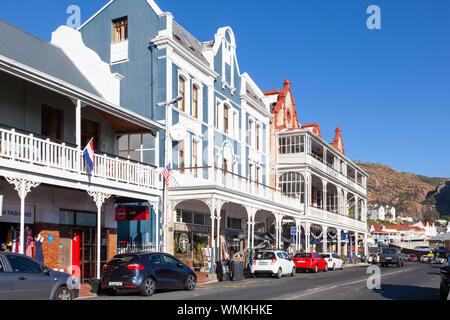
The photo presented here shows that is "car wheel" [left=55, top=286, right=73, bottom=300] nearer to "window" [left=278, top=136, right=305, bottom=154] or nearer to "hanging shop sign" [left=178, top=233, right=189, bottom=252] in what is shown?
"hanging shop sign" [left=178, top=233, right=189, bottom=252]

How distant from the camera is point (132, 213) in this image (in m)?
25.4

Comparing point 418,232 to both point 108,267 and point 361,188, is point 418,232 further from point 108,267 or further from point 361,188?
point 108,267

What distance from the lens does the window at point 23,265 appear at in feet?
42.6

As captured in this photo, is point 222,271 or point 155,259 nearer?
point 155,259

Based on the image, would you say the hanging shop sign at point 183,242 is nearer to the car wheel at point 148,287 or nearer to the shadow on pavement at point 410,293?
the car wheel at point 148,287

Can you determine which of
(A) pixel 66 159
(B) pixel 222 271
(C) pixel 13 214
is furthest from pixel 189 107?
(C) pixel 13 214

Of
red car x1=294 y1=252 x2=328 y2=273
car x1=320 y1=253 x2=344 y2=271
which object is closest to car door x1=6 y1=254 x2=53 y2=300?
red car x1=294 y1=252 x2=328 y2=273

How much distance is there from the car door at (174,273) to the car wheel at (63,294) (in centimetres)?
512

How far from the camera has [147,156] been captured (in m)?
→ 28.4

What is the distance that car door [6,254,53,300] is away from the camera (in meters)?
12.8

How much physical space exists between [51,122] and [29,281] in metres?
10.6

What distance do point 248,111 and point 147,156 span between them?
12426 millimetres

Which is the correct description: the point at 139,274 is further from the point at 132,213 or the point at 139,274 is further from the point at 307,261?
the point at 307,261

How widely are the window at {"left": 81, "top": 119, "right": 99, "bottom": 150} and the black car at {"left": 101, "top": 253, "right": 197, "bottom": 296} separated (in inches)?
301
